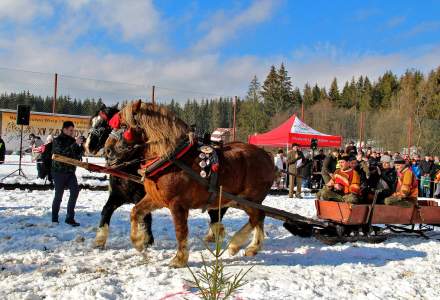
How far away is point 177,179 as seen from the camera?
4.88 m

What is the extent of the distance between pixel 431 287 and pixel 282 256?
182 centimetres

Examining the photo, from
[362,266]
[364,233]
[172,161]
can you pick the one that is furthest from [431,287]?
[172,161]

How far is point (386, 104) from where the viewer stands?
210ft

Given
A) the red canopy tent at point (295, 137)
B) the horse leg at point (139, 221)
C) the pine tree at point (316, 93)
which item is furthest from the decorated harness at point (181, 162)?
the pine tree at point (316, 93)

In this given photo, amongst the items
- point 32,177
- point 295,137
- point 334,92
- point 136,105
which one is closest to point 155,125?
point 136,105

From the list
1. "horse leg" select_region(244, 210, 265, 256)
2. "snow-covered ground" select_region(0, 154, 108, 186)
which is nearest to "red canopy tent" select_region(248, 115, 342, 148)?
"snow-covered ground" select_region(0, 154, 108, 186)

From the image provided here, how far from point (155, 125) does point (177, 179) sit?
71 cm

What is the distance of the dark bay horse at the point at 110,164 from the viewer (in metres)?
5.32

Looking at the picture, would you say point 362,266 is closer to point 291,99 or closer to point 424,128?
point 424,128

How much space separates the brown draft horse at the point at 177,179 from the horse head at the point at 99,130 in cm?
32

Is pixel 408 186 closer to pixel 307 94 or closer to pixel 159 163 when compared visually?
pixel 159 163

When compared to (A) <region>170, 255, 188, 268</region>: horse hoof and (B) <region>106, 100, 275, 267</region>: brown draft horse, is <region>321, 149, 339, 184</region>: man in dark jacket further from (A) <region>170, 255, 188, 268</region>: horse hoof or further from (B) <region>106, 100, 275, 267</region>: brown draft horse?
(A) <region>170, 255, 188, 268</region>: horse hoof

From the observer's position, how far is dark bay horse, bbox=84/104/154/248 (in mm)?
5320

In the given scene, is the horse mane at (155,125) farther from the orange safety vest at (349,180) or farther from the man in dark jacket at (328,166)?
the man in dark jacket at (328,166)
